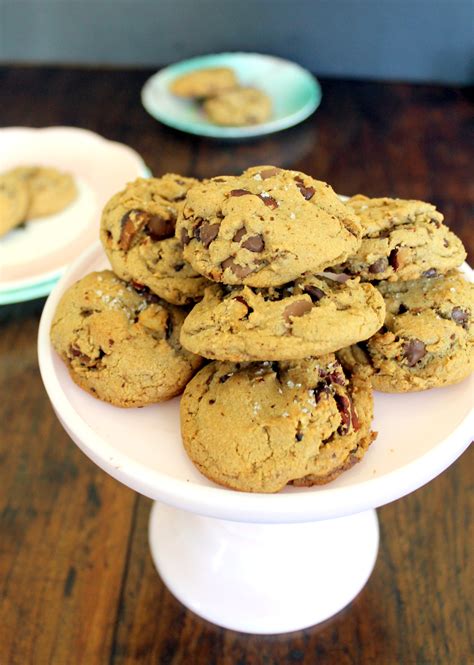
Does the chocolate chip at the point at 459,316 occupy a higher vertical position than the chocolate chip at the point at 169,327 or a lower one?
higher

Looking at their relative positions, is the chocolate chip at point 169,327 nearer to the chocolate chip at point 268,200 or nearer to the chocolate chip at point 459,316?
the chocolate chip at point 268,200

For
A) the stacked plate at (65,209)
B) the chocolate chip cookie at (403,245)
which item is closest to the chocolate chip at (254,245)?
the chocolate chip cookie at (403,245)

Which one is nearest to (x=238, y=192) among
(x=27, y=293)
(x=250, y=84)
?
(x=27, y=293)

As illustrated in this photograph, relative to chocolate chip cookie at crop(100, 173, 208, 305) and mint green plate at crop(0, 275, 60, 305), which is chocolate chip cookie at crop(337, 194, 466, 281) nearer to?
chocolate chip cookie at crop(100, 173, 208, 305)

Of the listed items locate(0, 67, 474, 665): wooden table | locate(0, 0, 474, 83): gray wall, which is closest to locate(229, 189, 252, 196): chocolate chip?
locate(0, 67, 474, 665): wooden table

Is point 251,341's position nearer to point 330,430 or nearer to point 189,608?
point 330,430

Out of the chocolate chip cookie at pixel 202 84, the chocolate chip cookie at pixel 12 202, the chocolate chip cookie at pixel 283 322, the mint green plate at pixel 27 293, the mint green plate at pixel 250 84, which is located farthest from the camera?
the chocolate chip cookie at pixel 202 84
